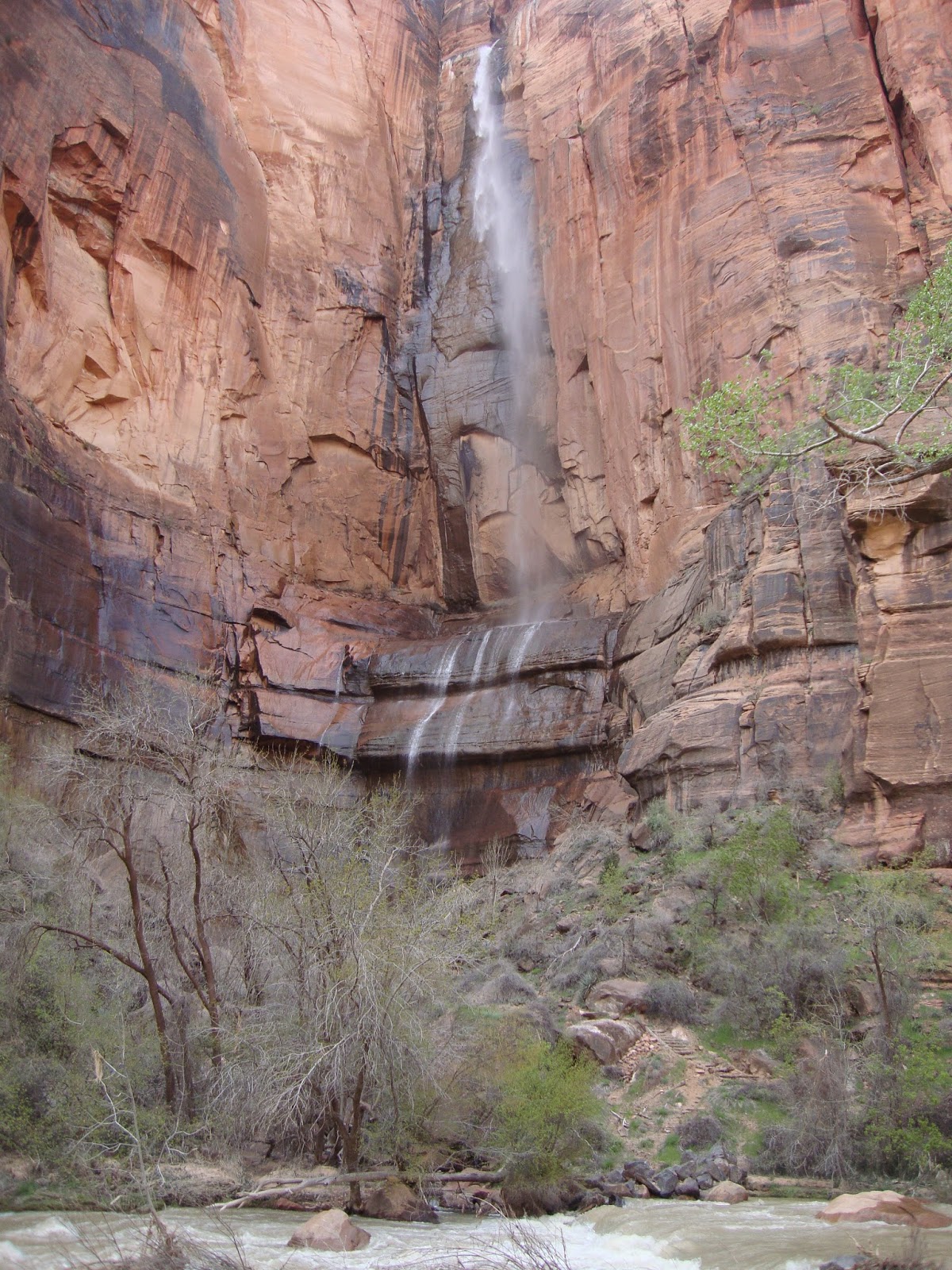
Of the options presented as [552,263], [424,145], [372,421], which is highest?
[424,145]

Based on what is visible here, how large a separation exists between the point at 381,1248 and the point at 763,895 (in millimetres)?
8786

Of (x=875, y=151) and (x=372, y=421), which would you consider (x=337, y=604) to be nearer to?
(x=372, y=421)

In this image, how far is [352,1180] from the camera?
9891mm

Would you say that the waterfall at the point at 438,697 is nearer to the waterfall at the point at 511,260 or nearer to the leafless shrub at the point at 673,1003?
the waterfall at the point at 511,260

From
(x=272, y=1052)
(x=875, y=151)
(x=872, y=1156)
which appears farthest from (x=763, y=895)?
(x=875, y=151)

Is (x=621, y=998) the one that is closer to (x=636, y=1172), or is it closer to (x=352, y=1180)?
(x=636, y=1172)

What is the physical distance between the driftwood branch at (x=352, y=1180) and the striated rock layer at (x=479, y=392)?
8.44 m

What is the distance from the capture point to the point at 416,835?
27906 millimetres

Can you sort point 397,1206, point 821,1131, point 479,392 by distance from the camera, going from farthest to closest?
point 479,392 → point 821,1131 → point 397,1206

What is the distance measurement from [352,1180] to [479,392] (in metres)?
30.7

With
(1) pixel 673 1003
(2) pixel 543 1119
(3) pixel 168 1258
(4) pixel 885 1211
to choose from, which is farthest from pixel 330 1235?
(1) pixel 673 1003

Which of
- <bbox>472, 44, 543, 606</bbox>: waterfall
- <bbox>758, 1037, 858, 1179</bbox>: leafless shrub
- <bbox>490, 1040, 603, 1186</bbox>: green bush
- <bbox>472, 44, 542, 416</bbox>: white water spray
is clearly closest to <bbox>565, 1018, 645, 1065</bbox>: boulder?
<bbox>490, 1040, 603, 1186</bbox>: green bush

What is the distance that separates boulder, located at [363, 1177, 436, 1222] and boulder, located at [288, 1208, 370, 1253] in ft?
2.57

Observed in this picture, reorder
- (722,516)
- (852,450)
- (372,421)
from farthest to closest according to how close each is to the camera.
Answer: (372,421), (722,516), (852,450)
